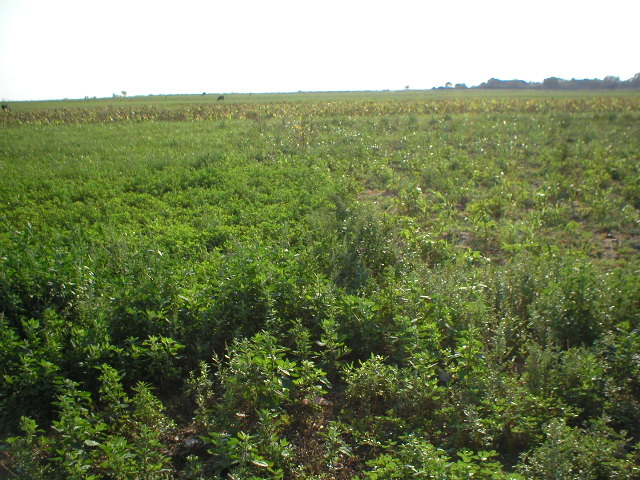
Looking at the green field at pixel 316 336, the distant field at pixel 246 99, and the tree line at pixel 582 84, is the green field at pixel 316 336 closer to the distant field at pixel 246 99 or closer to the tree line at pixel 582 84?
the distant field at pixel 246 99

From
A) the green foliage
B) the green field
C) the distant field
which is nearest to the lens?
the green foliage

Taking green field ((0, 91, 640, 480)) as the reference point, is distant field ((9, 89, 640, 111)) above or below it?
above

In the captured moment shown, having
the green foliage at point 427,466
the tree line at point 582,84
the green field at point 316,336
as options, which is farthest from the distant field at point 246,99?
the green foliage at point 427,466

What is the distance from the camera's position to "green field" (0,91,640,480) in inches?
128

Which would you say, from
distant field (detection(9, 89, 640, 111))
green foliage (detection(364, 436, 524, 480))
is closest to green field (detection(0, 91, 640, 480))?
green foliage (detection(364, 436, 524, 480))

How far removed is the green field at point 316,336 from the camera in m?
3.25

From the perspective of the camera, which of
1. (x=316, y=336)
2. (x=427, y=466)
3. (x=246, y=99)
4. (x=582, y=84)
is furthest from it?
(x=582, y=84)

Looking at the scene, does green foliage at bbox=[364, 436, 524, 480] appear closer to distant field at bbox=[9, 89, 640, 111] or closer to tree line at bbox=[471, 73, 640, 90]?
distant field at bbox=[9, 89, 640, 111]

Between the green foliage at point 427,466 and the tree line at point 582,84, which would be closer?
the green foliage at point 427,466

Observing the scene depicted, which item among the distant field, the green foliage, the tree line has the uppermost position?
the tree line

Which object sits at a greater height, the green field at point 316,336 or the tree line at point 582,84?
the tree line at point 582,84

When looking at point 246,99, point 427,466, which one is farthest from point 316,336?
point 246,99

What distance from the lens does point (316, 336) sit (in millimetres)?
4797

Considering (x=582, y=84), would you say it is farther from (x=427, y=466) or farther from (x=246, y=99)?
(x=427, y=466)
